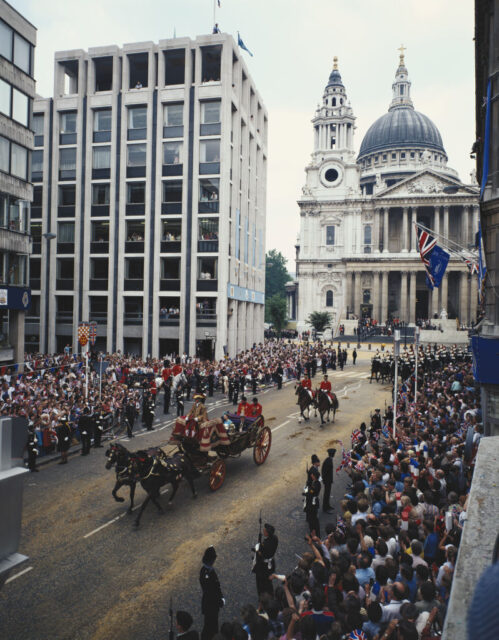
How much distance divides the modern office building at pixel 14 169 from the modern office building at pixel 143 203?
1486 cm

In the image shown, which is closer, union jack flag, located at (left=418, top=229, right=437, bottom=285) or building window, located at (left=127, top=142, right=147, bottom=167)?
union jack flag, located at (left=418, top=229, right=437, bottom=285)

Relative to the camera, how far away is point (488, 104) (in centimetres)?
1492

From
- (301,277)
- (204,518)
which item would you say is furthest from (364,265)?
(204,518)

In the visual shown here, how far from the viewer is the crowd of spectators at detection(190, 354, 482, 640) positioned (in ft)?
18.1

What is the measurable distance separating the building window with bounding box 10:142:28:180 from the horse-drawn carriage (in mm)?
22297

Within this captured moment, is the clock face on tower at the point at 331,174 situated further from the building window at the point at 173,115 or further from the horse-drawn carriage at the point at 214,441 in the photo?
the horse-drawn carriage at the point at 214,441

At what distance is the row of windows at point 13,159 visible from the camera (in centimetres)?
2673

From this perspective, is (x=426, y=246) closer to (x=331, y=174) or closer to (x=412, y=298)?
(x=412, y=298)

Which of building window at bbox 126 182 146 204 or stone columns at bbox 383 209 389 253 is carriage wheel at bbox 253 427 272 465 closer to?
building window at bbox 126 182 146 204

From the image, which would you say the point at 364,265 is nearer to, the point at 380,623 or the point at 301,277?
the point at 301,277

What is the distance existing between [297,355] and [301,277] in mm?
43502

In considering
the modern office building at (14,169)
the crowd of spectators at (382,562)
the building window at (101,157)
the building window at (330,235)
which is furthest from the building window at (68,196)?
the building window at (330,235)

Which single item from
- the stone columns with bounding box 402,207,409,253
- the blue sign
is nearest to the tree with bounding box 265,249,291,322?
the stone columns with bounding box 402,207,409,253

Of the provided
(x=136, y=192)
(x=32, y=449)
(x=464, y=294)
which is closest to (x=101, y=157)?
(x=136, y=192)
